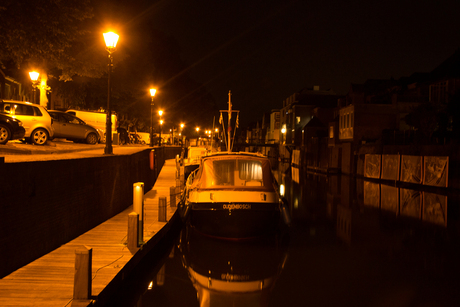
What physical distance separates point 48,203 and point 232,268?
4049 millimetres

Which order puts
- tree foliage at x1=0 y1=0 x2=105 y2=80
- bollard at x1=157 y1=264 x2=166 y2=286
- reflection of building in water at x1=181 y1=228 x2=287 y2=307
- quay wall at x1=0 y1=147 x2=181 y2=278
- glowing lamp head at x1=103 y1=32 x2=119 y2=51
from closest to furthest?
1. quay wall at x1=0 y1=147 x2=181 y2=278
2. reflection of building in water at x1=181 y1=228 x2=287 y2=307
3. bollard at x1=157 y1=264 x2=166 y2=286
4. tree foliage at x1=0 y1=0 x2=105 y2=80
5. glowing lamp head at x1=103 y1=32 x2=119 y2=51

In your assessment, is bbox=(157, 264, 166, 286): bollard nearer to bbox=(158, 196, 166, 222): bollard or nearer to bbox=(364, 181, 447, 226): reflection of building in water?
bbox=(158, 196, 166, 222): bollard

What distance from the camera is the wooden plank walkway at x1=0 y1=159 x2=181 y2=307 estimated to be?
6066mm

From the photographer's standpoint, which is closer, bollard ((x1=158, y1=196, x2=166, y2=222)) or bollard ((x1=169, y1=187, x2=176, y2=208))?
bollard ((x1=158, y1=196, x2=166, y2=222))

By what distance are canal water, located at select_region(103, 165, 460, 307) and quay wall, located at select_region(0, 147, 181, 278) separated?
1750 mm

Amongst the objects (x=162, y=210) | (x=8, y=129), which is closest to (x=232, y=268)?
(x=162, y=210)

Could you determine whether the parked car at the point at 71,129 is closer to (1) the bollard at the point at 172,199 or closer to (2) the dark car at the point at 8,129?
(2) the dark car at the point at 8,129

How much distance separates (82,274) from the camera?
582 centimetres

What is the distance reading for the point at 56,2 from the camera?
1441cm

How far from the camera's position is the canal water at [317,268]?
25.7 feet

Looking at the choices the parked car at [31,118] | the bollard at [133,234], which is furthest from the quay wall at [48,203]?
the parked car at [31,118]

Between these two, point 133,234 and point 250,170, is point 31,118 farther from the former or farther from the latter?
point 133,234

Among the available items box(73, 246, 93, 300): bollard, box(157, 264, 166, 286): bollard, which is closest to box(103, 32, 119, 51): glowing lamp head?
box(157, 264, 166, 286): bollard

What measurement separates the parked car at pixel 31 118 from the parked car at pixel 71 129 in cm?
471
